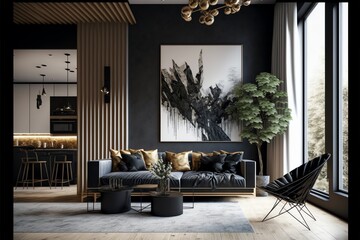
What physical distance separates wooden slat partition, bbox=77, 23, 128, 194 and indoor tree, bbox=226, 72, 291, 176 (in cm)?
230

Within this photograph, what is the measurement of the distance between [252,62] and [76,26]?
386 cm

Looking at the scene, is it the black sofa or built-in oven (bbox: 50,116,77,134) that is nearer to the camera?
the black sofa

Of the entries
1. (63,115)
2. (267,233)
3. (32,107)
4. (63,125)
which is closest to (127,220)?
(267,233)

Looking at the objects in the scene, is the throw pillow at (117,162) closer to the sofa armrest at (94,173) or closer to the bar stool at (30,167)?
the sofa armrest at (94,173)

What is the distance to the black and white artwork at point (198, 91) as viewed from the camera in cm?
810

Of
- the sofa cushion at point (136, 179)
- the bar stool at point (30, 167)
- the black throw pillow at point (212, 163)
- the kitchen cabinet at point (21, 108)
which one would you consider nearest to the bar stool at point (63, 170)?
the bar stool at point (30, 167)

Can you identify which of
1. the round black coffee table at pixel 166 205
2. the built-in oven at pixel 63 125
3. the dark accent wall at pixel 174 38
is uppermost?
the dark accent wall at pixel 174 38

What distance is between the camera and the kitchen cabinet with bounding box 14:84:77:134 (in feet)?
41.5

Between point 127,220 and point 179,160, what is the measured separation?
2.42m

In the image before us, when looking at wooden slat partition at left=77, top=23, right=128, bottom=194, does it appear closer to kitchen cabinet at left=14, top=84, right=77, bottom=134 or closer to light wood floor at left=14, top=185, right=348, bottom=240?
light wood floor at left=14, top=185, right=348, bottom=240

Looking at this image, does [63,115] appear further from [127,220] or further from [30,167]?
[127,220]

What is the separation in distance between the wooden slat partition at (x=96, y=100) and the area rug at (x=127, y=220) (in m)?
1.83

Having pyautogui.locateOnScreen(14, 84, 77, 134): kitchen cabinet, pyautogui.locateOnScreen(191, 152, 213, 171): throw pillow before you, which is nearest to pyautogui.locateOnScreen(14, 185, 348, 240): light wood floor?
pyautogui.locateOnScreen(191, 152, 213, 171): throw pillow
